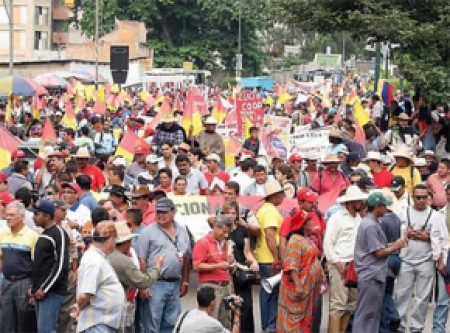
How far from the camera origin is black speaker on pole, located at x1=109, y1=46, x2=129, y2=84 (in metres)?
38.9

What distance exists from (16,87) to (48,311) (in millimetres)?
21455

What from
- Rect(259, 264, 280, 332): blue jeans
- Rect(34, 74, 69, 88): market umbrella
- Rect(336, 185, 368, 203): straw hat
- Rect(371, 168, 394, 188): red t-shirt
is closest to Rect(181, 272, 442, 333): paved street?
Rect(259, 264, 280, 332): blue jeans

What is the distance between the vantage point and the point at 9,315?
38.5ft

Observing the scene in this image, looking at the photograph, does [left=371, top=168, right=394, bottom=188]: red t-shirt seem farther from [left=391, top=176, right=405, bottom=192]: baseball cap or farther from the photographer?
the photographer

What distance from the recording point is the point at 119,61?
3925 centimetres

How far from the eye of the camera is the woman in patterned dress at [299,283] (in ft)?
38.0

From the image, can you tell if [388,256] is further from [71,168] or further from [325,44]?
[325,44]

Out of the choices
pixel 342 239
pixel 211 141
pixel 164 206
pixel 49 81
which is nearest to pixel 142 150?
pixel 211 141

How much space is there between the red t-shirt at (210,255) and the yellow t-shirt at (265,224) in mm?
1116

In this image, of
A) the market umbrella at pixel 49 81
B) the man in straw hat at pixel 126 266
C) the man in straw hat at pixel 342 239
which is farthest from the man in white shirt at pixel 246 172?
the market umbrella at pixel 49 81

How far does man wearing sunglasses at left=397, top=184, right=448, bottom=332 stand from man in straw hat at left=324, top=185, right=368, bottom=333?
62cm

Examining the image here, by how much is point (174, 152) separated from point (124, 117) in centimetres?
1462

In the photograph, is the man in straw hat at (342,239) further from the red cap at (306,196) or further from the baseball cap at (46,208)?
the baseball cap at (46,208)

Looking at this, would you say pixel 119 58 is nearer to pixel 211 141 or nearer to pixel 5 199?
pixel 211 141
